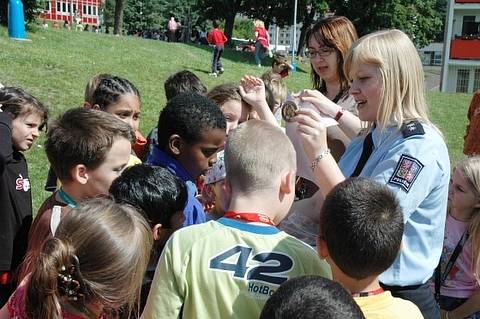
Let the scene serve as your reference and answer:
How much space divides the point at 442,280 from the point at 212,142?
5.51 feet

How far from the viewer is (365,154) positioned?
2.66m

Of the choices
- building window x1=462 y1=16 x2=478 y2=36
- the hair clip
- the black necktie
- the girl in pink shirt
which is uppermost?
building window x1=462 y1=16 x2=478 y2=36

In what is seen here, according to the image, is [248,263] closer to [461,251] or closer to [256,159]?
[256,159]

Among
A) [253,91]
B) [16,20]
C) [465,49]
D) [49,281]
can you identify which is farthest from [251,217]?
→ [465,49]

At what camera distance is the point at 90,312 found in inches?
80.9

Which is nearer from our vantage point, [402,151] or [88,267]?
[88,267]

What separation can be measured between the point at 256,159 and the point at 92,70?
13016mm

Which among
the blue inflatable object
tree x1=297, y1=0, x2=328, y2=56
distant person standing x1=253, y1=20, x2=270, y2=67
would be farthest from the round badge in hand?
tree x1=297, y1=0, x2=328, y2=56

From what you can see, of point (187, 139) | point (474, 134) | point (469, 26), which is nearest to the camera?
point (187, 139)

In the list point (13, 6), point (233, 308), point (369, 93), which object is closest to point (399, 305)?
point (233, 308)

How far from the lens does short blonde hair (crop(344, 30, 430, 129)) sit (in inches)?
96.0

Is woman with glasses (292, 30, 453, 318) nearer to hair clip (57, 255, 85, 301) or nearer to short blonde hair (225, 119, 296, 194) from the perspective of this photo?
short blonde hair (225, 119, 296, 194)

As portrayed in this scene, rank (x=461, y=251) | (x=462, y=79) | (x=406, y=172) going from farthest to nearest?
(x=462, y=79) < (x=461, y=251) < (x=406, y=172)

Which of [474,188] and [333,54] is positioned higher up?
[333,54]
